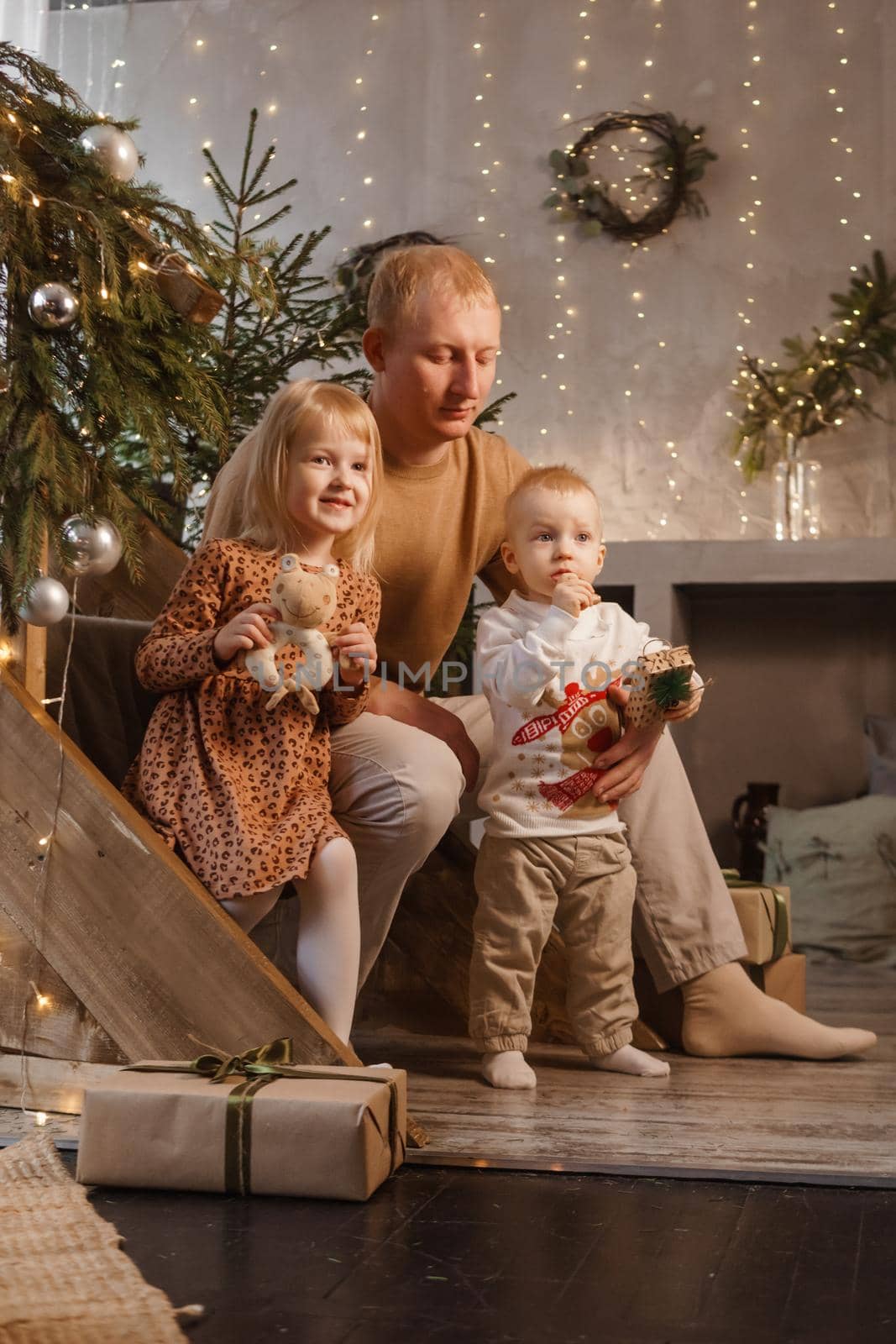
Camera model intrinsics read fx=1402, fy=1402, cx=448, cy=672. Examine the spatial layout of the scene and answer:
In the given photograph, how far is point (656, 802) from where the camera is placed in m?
2.04

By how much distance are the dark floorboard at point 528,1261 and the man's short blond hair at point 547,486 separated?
0.90 metres

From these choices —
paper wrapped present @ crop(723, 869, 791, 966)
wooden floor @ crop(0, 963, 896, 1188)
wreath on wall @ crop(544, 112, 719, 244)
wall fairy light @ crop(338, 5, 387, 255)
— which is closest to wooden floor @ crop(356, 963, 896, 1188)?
wooden floor @ crop(0, 963, 896, 1188)

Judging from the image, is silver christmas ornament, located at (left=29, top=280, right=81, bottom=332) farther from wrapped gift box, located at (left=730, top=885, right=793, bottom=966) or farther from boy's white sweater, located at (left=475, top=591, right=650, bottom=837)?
wrapped gift box, located at (left=730, top=885, right=793, bottom=966)

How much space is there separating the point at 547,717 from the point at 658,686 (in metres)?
0.15

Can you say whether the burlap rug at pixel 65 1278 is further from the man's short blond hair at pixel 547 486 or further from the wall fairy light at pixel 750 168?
the wall fairy light at pixel 750 168

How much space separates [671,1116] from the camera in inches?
63.7

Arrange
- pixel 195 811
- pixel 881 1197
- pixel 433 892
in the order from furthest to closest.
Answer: pixel 433 892, pixel 195 811, pixel 881 1197

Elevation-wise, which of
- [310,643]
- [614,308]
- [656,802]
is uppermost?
[614,308]

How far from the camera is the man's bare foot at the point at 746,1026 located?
1966 mm

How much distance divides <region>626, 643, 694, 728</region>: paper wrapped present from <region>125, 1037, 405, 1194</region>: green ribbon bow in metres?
0.68

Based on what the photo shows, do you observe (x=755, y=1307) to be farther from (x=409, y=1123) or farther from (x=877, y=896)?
(x=877, y=896)

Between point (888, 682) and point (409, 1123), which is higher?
point (888, 682)

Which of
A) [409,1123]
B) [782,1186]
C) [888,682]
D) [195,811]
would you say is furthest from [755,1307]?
[888,682]

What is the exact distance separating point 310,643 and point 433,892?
0.64m
